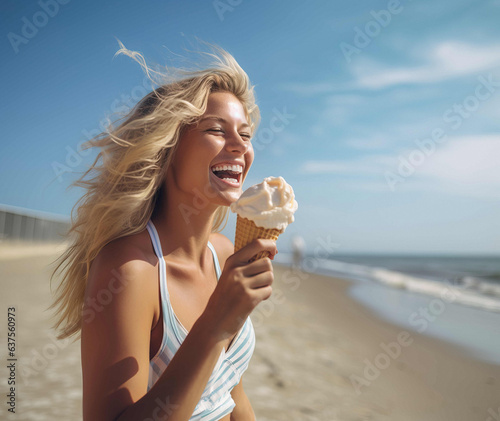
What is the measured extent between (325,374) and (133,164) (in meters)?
5.85

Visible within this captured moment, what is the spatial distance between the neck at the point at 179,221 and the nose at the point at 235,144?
1.12ft

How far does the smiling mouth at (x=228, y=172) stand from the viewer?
7.52 ft

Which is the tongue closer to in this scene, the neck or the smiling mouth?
the smiling mouth

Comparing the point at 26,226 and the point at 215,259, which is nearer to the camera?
the point at 215,259

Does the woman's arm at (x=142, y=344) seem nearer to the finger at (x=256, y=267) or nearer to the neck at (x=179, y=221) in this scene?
the finger at (x=256, y=267)

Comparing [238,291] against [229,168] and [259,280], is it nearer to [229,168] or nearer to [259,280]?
[259,280]

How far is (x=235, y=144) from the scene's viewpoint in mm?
2305

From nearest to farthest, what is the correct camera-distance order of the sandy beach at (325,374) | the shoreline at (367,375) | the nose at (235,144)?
the nose at (235,144) → the sandy beach at (325,374) → the shoreline at (367,375)

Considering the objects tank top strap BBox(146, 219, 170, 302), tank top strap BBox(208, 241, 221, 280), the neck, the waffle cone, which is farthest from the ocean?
tank top strap BBox(146, 219, 170, 302)

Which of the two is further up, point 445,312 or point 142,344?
point 142,344

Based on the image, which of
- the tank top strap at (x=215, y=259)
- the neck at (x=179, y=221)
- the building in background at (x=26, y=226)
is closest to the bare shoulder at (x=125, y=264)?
the neck at (x=179, y=221)

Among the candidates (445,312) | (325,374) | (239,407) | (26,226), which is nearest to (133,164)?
(239,407)

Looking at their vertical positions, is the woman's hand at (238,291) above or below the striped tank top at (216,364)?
above

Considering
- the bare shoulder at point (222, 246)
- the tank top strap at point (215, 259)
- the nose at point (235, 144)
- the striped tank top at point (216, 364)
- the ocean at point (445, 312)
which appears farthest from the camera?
the ocean at point (445, 312)
